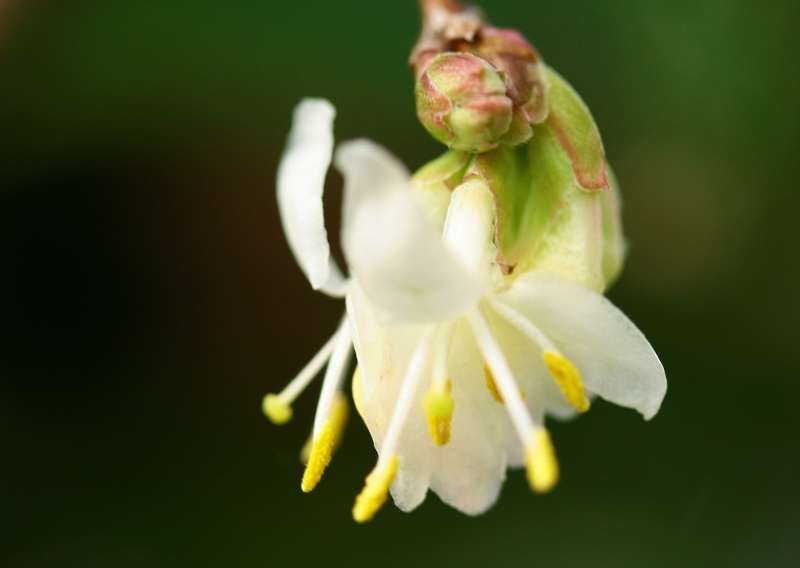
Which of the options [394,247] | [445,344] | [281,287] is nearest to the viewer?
[394,247]

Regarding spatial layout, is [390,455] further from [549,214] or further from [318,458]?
[549,214]

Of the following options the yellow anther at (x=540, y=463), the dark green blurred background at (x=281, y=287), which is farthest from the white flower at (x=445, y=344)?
the dark green blurred background at (x=281, y=287)

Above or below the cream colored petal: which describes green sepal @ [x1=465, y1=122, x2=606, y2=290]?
above

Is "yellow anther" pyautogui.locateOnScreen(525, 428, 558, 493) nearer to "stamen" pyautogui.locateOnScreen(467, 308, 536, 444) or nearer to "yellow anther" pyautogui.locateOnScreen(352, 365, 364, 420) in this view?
"stamen" pyautogui.locateOnScreen(467, 308, 536, 444)

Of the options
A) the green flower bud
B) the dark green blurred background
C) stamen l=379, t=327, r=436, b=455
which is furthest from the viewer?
the dark green blurred background

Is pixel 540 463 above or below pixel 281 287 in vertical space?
above

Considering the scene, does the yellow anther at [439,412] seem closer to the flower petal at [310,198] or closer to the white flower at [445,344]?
the white flower at [445,344]

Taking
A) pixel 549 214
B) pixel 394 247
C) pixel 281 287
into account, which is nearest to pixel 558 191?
pixel 549 214

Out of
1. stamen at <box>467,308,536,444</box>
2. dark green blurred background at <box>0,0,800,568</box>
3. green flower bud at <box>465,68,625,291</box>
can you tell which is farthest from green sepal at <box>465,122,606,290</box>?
dark green blurred background at <box>0,0,800,568</box>

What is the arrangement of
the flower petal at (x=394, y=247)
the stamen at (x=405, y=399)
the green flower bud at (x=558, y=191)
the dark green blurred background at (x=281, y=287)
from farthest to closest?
the dark green blurred background at (x=281, y=287)
the green flower bud at (x=558, y=191)
the stamen at (x=405, y=399)
the flower petal at (x=394, y=247)
